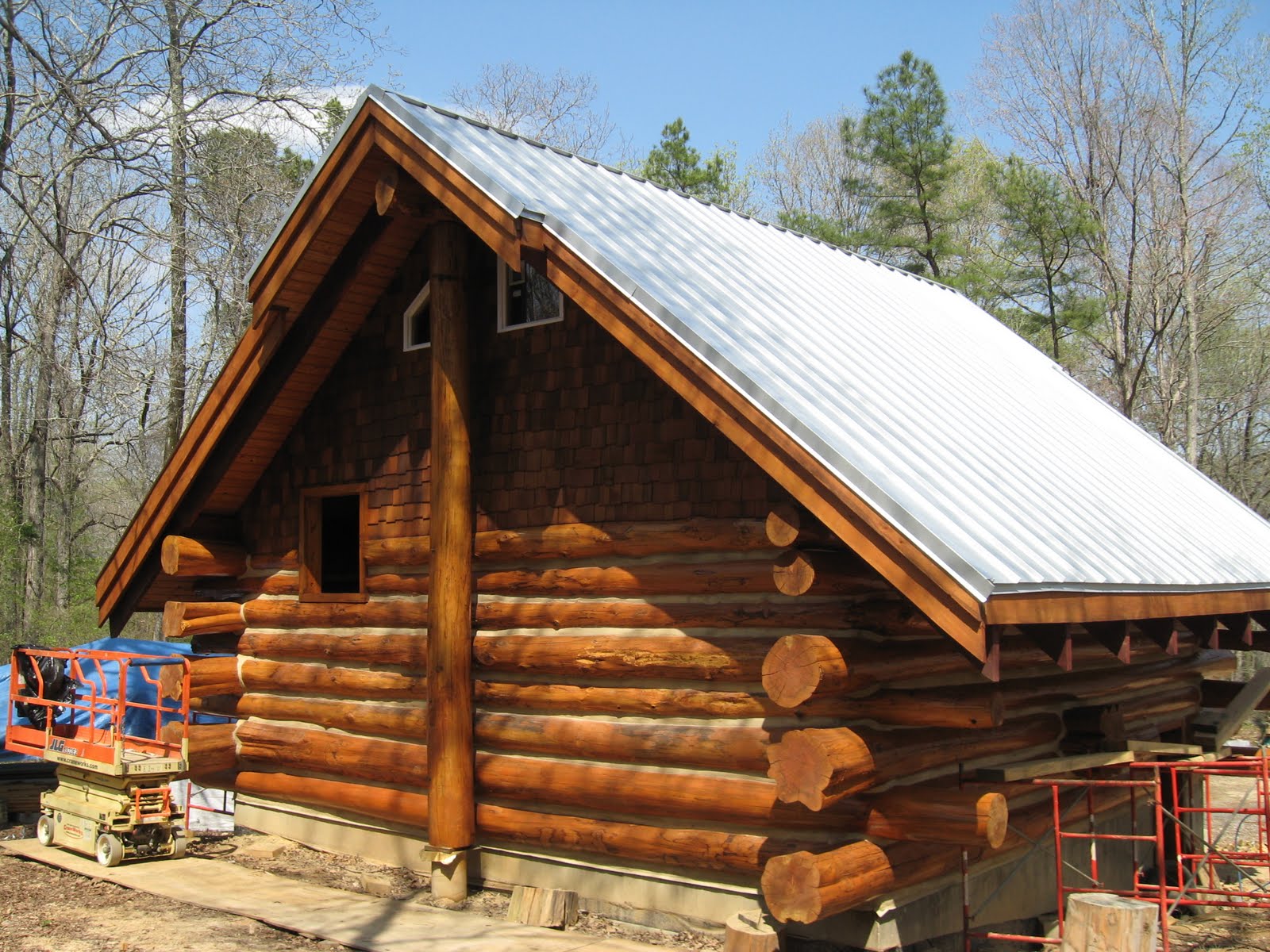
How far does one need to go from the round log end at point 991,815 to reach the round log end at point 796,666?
4.02 ft

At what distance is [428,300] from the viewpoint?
11508mm

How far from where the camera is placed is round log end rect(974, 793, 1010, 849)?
7.78 metres

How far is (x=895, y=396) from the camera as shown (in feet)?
31.4

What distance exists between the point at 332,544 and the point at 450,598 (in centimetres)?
543

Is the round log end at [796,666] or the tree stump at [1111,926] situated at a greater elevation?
the round log end at [796,666]

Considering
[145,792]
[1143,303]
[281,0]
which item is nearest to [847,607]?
[145,792]

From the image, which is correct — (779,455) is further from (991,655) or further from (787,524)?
(991,655)

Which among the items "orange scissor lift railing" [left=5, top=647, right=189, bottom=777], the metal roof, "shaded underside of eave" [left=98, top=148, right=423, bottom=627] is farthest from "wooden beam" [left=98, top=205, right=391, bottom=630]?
the metal roof

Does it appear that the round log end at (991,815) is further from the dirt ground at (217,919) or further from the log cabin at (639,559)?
the dirt ground at (217,919)

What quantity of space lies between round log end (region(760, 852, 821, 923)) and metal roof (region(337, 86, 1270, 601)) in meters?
2.27

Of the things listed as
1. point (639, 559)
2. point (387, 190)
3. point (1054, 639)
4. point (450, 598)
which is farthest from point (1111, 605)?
point (387, 190)

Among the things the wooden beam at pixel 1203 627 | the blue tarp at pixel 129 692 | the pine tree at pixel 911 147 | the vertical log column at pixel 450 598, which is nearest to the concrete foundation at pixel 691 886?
the vertical log column at pixel 450 598

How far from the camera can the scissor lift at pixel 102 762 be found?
1166cm

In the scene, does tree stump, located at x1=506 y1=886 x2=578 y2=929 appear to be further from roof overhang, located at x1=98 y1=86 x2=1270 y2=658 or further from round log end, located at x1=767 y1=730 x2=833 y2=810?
roof overhang, located at x1=98 y1=86 x2=1270 y2=658
